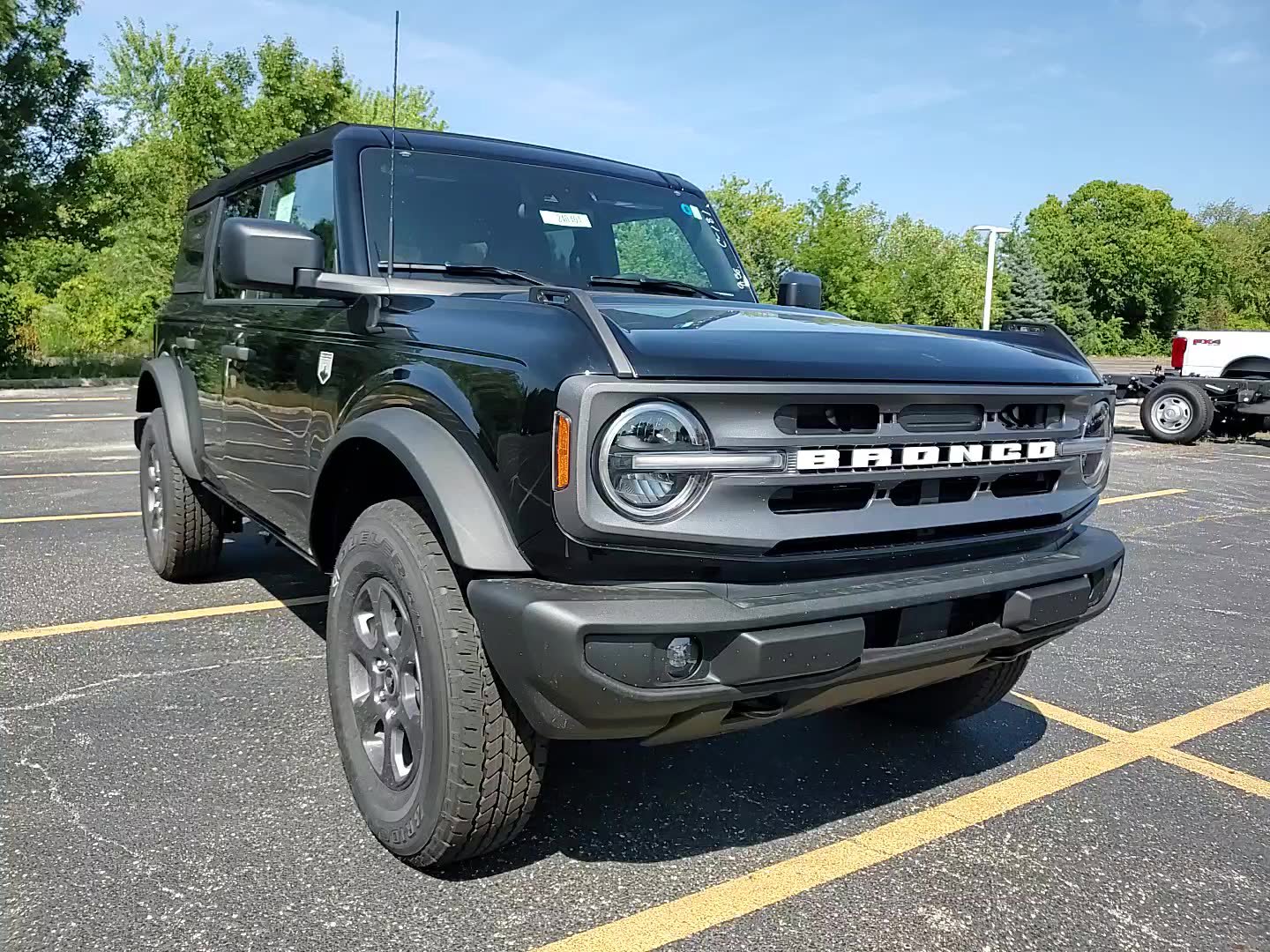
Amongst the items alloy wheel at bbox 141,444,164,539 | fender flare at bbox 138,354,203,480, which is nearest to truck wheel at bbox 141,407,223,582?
alloy wheel at bbox 141,444,164,539

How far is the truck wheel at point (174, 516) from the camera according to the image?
487 cm

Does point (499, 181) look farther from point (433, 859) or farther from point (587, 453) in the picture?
point (433, 859)

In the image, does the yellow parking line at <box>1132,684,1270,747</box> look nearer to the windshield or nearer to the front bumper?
the front bumper

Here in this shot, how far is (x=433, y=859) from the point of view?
246 centimetres

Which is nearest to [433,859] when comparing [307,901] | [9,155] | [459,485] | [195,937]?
[307,901]

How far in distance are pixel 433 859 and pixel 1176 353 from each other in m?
14.9

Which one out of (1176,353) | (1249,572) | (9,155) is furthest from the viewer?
(9,155)

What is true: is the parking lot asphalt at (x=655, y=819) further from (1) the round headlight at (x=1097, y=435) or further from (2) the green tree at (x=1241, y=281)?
(2) the green tree at (x=1241, y=281)

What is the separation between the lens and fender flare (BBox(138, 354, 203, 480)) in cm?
456

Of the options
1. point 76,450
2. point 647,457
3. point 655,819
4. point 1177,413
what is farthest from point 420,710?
point 1177,413

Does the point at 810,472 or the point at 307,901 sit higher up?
the point at 810,472

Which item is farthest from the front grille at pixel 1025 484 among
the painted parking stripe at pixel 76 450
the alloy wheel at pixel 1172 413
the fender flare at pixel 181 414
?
the alloy wheel at pixel 1172 413

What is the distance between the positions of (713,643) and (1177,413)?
14.2 meters

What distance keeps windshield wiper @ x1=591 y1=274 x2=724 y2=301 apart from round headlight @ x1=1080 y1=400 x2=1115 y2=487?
1.35 m
